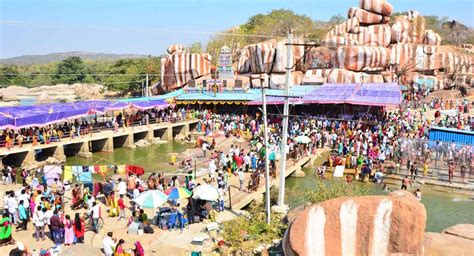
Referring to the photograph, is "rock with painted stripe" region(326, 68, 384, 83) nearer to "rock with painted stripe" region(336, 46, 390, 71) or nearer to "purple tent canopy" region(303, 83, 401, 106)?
"rock with painted stripe" region(336, 46, 390, 71)

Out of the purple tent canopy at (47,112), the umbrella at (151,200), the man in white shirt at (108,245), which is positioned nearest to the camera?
the man in white shirt at (108,245)

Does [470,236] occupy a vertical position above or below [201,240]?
above

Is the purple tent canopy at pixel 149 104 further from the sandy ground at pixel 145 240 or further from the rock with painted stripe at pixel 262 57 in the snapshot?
the sandy ground at pixel 145 240

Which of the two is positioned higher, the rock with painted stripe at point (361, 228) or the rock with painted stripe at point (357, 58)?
the rock with painted stripe at point (357, 58)

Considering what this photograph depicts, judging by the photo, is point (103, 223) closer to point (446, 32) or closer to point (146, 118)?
point (146, 118)

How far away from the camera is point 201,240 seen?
13.9 metres

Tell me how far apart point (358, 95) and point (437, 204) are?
51.0 ft

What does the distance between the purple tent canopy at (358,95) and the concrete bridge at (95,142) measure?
432 inches

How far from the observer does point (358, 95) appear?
116ft

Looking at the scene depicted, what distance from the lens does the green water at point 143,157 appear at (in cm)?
2873

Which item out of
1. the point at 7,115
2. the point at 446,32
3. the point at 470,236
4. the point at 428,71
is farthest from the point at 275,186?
the point at 446,32

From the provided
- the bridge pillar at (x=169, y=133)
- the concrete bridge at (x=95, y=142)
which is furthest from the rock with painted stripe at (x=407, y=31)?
the bridge pillar at (x=169, y=133)

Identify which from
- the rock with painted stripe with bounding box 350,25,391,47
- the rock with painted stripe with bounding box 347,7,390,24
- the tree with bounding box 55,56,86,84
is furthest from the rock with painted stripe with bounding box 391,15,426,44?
the tree with bounding box 55,56,86,84

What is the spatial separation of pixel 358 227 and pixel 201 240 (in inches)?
212
